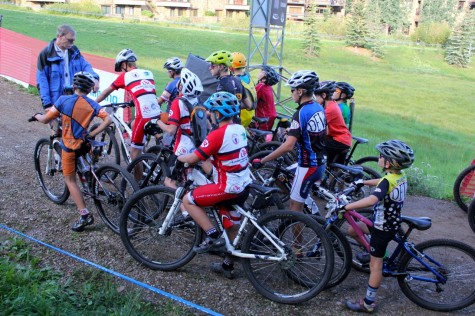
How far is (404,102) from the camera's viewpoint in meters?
24.4

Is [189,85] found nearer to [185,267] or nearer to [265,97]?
[185,267]

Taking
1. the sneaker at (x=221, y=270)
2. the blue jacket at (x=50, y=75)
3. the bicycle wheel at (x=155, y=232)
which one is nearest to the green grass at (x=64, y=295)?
the bicycle wheel at (x=155, y=232)

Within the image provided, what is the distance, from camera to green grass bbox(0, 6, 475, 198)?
15.9m

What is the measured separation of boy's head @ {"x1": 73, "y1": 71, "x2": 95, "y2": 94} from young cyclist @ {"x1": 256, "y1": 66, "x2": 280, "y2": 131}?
3226 millimetres

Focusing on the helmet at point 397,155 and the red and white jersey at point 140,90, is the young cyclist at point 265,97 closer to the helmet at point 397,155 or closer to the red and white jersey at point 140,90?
Answer: the red and white jersey at point 140,90

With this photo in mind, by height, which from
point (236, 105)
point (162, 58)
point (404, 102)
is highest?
point (236, 105)

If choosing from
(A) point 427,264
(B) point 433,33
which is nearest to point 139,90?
(A) point 427,264

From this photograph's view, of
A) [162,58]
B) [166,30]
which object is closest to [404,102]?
[162,58]

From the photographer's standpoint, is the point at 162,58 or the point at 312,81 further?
the point at 162,58

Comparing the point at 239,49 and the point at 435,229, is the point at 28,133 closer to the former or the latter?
the point at 435,229

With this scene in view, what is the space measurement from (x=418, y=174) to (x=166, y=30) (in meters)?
25.0

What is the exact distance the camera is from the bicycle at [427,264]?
167 inches

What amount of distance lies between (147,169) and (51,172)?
4.48 ft

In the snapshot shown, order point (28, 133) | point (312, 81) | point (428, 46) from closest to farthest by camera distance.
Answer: point (312, 81) → point (28, 133) → point (428, 46)
